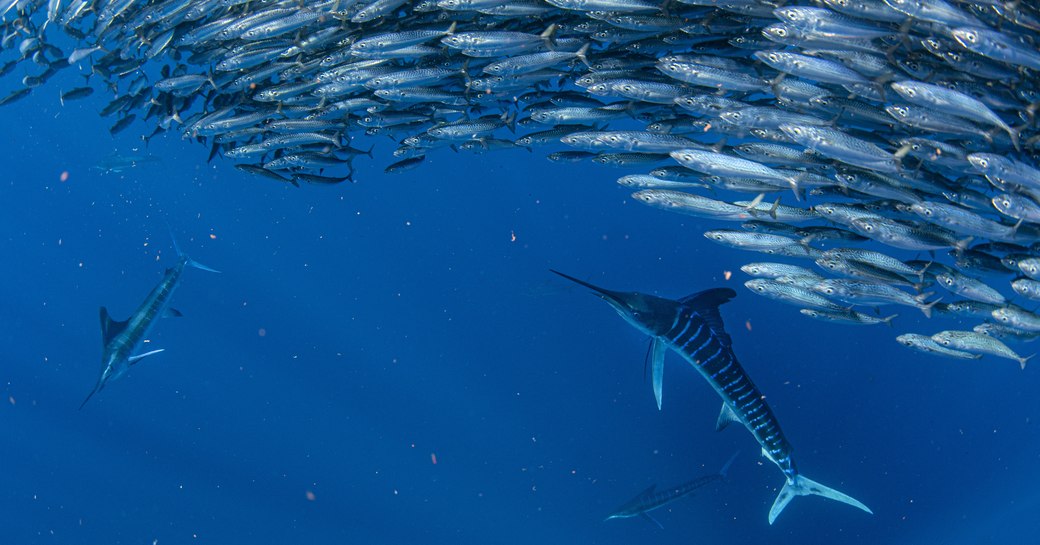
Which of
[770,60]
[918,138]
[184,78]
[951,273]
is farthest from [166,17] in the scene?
[951,273]

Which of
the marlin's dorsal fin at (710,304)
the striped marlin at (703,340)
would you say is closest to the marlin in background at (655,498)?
the striped marlin at (703,340)

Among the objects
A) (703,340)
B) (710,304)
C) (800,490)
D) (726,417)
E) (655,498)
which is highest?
(710,304)

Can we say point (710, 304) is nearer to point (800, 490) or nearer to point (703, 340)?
point (703, 340)

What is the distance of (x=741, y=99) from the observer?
171 inches

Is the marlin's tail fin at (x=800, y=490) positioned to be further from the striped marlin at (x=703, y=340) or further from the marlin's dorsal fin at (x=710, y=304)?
the marlin's dorsal fin at (x=710, y=304)

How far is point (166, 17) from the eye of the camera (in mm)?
4832

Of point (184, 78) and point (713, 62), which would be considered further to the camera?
point (184, 78)

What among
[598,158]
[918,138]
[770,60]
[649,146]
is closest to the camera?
[770,60]

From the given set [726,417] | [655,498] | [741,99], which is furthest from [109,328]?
[655,498]

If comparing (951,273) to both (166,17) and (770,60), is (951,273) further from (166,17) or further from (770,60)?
(166,17)

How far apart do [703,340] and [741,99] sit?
2.52 m

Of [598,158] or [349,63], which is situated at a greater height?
[349,63]

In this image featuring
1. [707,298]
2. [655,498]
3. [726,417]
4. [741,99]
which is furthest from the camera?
[655,498]

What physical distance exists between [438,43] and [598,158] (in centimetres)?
147
